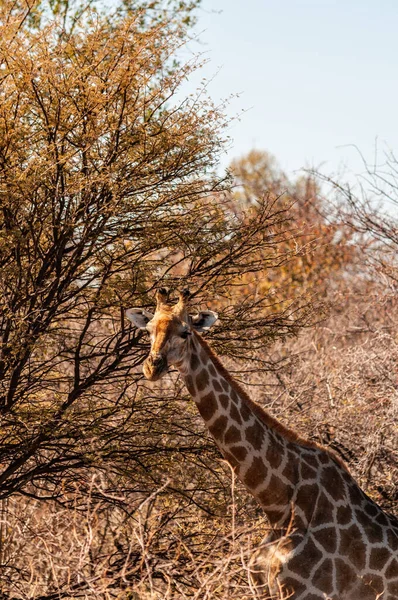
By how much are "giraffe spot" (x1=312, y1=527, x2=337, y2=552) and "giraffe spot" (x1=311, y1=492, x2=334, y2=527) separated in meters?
0.06

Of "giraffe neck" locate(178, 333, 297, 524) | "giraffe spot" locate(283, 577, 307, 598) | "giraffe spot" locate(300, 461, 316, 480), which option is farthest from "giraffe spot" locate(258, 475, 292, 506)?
"giraffe spot" locate(283, 577, 307, 598)

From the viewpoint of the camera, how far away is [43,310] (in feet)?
28.5

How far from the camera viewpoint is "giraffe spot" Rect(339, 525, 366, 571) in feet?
26.2

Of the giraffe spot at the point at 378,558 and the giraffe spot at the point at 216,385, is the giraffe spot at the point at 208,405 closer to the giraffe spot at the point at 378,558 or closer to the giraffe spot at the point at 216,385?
the giraffe spot at the point at 216,385

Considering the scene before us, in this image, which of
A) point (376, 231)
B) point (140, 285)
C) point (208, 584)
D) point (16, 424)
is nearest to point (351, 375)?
point (376, 231)

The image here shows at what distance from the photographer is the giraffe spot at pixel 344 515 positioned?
26.5 ft

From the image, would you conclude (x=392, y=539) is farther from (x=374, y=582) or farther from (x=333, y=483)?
(x=333, y=483)

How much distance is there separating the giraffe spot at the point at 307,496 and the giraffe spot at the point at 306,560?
0.24 meters

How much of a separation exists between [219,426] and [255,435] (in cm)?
32

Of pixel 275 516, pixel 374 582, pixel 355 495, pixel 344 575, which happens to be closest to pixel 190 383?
pixel 275 516

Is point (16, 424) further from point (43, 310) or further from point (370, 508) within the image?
point (370, 508)

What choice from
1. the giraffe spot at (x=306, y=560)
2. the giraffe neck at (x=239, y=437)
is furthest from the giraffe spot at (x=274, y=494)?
the giraffe spot at (x=306, y=560)

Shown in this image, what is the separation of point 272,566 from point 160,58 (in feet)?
15.0

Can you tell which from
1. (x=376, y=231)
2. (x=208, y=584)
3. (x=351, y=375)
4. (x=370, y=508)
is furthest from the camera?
(x=376, y=231)
